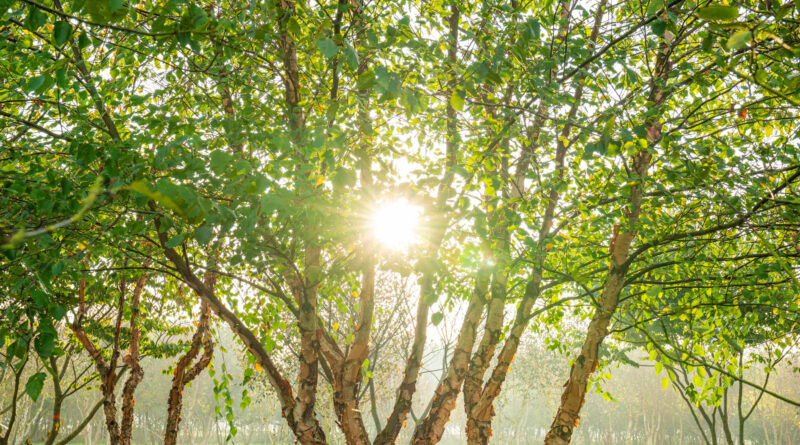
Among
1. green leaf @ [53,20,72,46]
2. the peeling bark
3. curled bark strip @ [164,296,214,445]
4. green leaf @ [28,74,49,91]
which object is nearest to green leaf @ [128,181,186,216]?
green leaf @ [53,20,72,46]

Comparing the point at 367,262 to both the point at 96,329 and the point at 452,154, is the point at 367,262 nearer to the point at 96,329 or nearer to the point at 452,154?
the point at 452,154

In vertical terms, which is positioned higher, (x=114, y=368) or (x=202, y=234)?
(x=202, y=234)

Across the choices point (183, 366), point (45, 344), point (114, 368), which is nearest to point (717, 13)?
point (45, 344)

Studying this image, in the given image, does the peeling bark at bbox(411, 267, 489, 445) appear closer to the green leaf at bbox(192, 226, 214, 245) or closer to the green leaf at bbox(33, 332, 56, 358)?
the green leaf at bbox(192, 226, 214, 245)

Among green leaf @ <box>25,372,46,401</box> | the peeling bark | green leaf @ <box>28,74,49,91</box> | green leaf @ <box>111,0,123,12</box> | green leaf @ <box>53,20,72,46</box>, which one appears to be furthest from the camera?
the peeling bark

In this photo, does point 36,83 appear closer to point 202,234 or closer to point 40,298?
point 40,298

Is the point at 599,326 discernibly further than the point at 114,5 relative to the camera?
Yes

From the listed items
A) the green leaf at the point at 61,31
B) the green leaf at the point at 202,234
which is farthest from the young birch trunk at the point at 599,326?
the green leaf at the point at 61,31

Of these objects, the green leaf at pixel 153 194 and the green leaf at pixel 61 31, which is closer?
the green leaf at pixel 153 194

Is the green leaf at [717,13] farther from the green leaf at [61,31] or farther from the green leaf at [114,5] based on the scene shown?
the green leaf at [61,31]

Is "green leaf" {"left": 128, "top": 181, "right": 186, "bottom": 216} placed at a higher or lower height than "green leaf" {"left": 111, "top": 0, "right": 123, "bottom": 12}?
lower

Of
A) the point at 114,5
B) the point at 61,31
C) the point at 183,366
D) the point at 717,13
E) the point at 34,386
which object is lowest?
the point at 34,386

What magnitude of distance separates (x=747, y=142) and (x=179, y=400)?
8.63 meters

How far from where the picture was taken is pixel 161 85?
503cm
